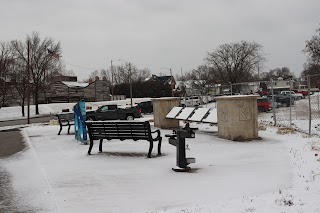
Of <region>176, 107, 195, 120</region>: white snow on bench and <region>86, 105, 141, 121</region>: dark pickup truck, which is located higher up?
<region>176, 107, 195, 120</region>: white snow on bench

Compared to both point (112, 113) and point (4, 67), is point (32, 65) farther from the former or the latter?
point (112, 113)

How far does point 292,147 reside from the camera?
31.0ft

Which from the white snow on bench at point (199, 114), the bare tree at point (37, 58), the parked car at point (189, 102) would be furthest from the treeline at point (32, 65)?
the white snow on bench at point (199, 114)

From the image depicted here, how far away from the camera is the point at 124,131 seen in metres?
9.61

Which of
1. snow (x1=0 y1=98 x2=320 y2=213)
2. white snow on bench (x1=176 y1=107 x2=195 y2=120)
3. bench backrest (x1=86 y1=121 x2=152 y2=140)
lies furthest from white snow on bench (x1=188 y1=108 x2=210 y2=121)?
bench backrest (x1=86 y1=121 x2=152 y2=140)

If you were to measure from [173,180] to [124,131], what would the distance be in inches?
128

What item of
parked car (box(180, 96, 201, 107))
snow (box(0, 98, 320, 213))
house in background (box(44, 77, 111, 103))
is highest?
house in background (box(44, 77, 111, 103))

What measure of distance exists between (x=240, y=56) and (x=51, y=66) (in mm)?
36702

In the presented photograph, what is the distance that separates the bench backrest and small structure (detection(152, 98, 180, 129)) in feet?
23.2

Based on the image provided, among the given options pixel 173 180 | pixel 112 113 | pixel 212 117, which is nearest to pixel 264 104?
pixel 112 113

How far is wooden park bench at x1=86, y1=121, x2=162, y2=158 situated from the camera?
30.2ft

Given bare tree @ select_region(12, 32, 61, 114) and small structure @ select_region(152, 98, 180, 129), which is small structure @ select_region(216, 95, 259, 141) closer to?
small structure @ select_region(152, 98, 180, 129)

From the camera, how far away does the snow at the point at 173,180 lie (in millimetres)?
5137

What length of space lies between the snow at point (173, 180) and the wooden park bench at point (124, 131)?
455mm
